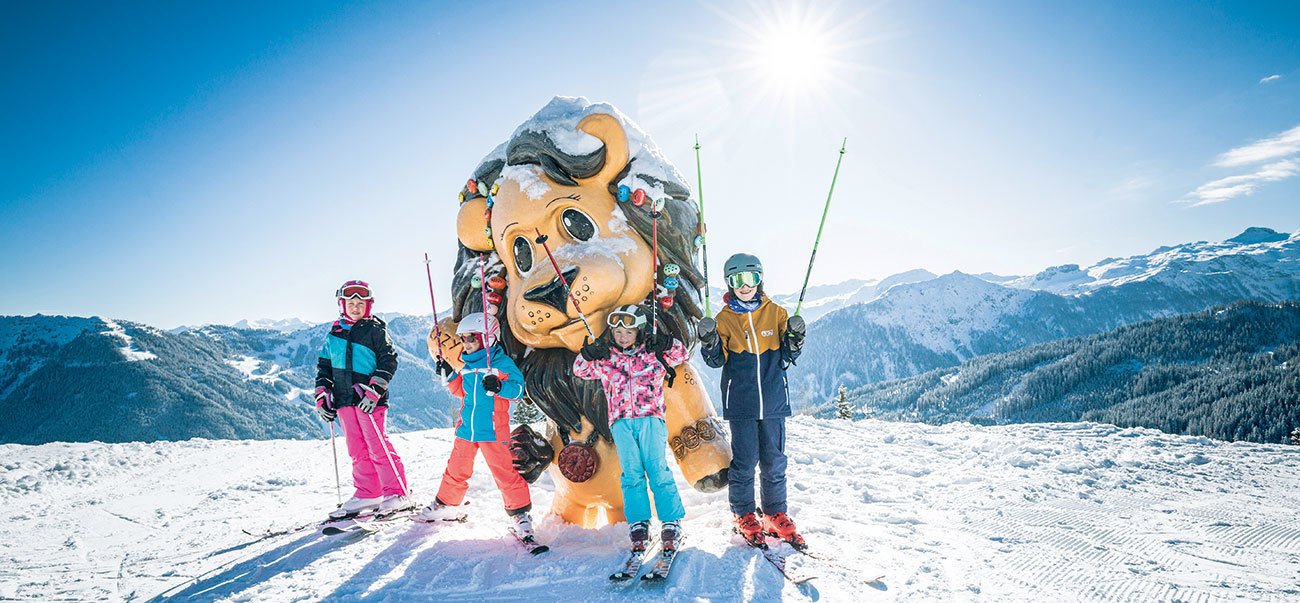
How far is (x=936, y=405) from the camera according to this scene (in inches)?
4751

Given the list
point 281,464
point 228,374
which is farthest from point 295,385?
point 281,464

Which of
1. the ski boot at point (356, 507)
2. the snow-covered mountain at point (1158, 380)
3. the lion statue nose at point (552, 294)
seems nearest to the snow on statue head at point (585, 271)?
the lion statue nose at point (552, 294)

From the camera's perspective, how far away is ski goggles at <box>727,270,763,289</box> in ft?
11.9

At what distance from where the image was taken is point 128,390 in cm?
11538

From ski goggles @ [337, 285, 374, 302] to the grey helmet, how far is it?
9.24 feet

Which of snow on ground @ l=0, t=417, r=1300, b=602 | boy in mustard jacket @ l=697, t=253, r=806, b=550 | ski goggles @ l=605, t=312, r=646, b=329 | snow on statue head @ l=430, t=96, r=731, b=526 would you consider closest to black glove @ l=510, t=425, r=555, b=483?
snow on statue head @ l=430, t=96, r=731, b=526

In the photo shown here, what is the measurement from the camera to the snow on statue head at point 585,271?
12.4ft

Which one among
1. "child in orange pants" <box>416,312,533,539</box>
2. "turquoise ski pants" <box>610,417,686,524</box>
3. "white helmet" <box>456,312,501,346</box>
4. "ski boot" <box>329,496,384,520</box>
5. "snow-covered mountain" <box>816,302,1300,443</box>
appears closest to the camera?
"turquoise ski pants" <box>610,417,686,524</box>

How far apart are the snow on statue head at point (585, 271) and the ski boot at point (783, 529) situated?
1.29ft

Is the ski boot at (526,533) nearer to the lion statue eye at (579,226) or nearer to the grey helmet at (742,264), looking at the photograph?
the lion statue eye at (579,226)

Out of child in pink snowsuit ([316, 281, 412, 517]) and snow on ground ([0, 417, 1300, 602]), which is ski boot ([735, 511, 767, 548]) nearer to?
snow on ground ([0, 417, 1300, 602])

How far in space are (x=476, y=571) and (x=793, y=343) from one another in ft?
7.48

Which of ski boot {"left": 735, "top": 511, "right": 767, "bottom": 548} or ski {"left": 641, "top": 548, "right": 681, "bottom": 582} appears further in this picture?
ski boot {"left": 735, "top": 511, "right": 767, "bottom": 548}

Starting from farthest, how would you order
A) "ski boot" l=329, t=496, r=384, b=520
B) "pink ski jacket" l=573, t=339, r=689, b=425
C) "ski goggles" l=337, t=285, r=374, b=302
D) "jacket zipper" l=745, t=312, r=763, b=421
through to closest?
"ski goggles" l=337, t=285, r=374, b=302 → "ski boot" l=329, t=496, r=384, b=520 → "jacket zipper" l=745, t=312, r=763, b=421 → "pink ski jacket" l=573, t=339, r=689, b=425
